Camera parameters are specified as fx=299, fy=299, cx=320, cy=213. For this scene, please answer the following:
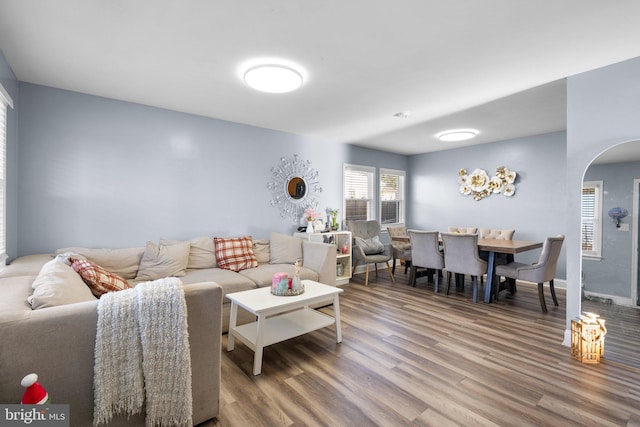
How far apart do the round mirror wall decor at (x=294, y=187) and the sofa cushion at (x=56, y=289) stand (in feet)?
9.60

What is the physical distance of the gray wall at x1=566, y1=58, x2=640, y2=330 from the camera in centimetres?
238

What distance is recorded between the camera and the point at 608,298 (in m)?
2.58

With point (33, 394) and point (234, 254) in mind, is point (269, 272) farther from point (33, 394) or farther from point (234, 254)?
point (33, 394)

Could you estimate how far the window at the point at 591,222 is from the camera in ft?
8.57

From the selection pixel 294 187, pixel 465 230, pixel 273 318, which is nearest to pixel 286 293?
pixel 273 318

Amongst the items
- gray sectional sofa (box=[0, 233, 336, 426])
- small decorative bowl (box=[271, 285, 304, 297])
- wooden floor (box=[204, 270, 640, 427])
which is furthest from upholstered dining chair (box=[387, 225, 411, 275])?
gray sectional sofa (box=[0, 233, 336, 426])

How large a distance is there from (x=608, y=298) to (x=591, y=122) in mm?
1525

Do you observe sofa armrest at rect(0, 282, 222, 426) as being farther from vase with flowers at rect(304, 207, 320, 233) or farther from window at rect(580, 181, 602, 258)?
window at rect(580, 181, 602, 258)

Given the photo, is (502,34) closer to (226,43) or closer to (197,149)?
(226,43)

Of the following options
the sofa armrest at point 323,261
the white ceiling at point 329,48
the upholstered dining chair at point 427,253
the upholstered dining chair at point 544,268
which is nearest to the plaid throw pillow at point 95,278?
the white ceiling at point 329,48

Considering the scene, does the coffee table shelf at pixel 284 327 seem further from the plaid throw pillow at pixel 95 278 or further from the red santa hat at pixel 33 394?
the red santa hat at pixel 33 394

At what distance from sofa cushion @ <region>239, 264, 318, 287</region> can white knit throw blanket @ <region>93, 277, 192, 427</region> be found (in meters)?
1.80

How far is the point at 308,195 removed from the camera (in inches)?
198

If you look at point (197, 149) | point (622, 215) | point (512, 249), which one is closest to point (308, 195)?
point (197, 149)
